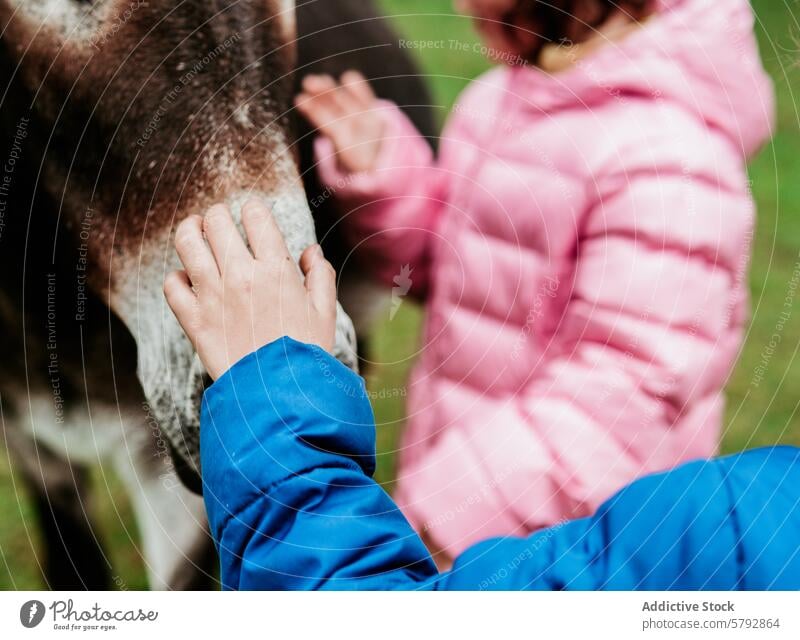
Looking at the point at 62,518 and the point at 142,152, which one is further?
the point at 62,518

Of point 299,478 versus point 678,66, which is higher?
point 678,66

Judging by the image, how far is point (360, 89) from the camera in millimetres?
800

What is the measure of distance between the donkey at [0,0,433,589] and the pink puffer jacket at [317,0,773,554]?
0.06 meters

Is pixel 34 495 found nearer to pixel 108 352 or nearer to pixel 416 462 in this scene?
pixel 108 352

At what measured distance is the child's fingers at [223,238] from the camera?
77 cm

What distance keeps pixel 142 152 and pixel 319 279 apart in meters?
0.20

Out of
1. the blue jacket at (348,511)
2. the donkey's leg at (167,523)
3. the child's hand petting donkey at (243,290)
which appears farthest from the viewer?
the donkey's leg at (167,523)

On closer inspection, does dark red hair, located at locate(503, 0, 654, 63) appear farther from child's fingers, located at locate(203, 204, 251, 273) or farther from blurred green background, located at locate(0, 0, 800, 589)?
child's fingers, located at locate(203, 204, 251, 273)

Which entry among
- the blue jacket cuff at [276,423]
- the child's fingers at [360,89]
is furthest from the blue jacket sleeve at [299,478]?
the child's fingers at [360,89]

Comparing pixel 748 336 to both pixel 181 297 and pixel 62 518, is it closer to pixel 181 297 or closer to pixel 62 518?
pixel 181 297

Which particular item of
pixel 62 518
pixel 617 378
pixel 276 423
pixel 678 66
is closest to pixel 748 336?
pixel 617 378

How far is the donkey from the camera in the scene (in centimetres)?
77

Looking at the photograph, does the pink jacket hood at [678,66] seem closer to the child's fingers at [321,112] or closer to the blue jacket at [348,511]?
the child's fingers at [321,112]
